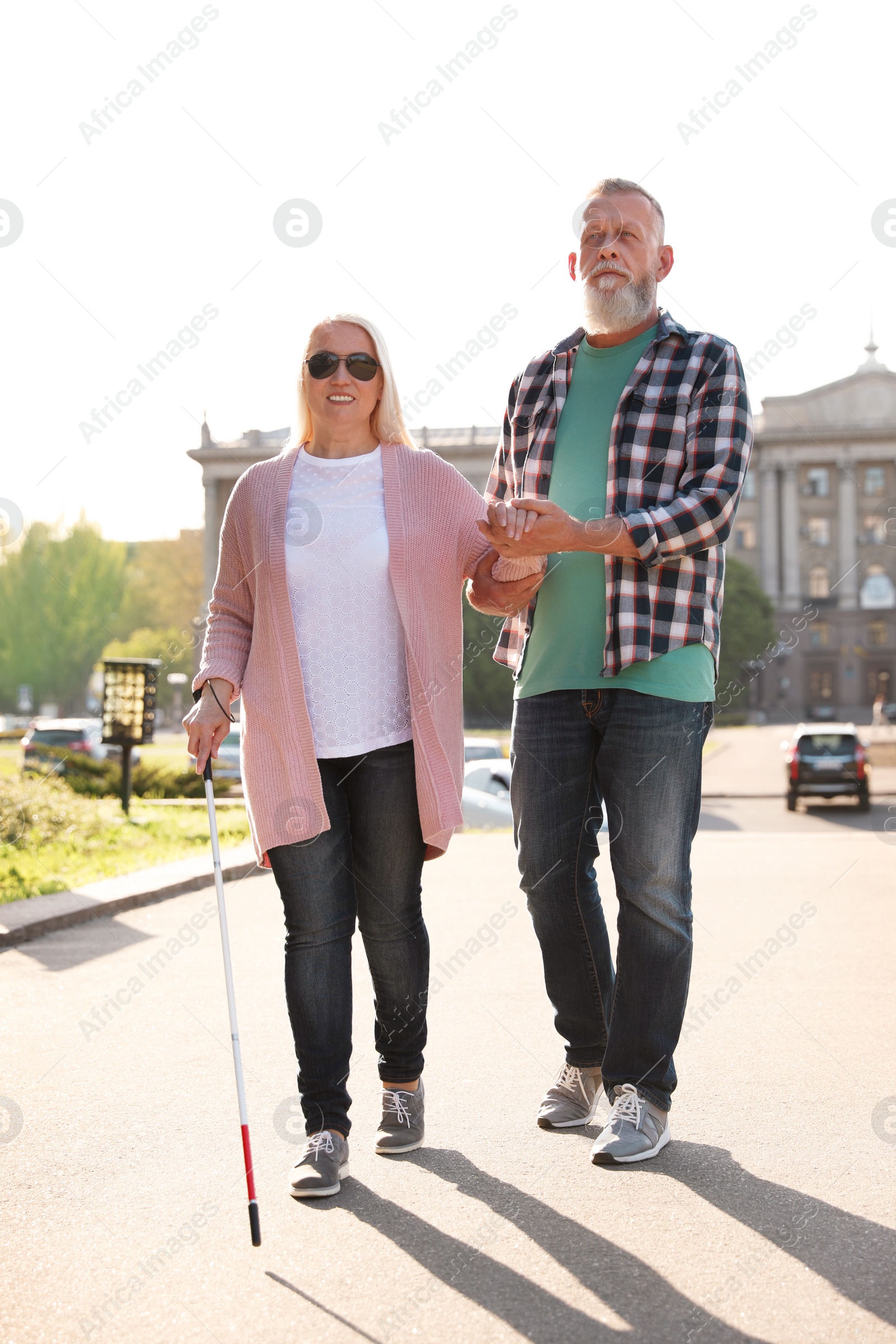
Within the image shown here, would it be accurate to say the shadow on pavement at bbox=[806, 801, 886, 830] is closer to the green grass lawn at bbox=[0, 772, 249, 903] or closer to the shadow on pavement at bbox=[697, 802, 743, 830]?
the shadow on pavement at bbox=[697, 802, 743, 830]

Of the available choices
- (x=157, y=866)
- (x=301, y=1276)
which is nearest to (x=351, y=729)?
(x=301, y=1276)

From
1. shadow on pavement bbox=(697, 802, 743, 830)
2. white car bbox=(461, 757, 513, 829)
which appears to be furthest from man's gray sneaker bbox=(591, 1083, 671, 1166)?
shadow on pavement bbox=(697, 802, 743, 830)

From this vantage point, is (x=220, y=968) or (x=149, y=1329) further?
(x=220, y=968)

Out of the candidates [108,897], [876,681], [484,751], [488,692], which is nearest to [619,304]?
[108,897]

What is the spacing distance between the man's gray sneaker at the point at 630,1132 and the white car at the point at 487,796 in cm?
1498

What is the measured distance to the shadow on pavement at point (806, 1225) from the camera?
2.74 meters

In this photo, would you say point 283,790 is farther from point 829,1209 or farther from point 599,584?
point 829,1209

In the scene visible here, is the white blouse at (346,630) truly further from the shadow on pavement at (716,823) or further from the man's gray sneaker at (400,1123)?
the shadow on pavement at (716,823)

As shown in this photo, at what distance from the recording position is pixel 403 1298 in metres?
2.70

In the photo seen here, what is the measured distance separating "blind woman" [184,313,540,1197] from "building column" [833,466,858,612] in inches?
3435

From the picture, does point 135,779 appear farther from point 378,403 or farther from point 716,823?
point 378,403

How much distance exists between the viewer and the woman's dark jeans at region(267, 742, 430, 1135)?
3523 mm

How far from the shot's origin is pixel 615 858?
3.74 meters

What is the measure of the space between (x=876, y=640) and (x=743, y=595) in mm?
15304
